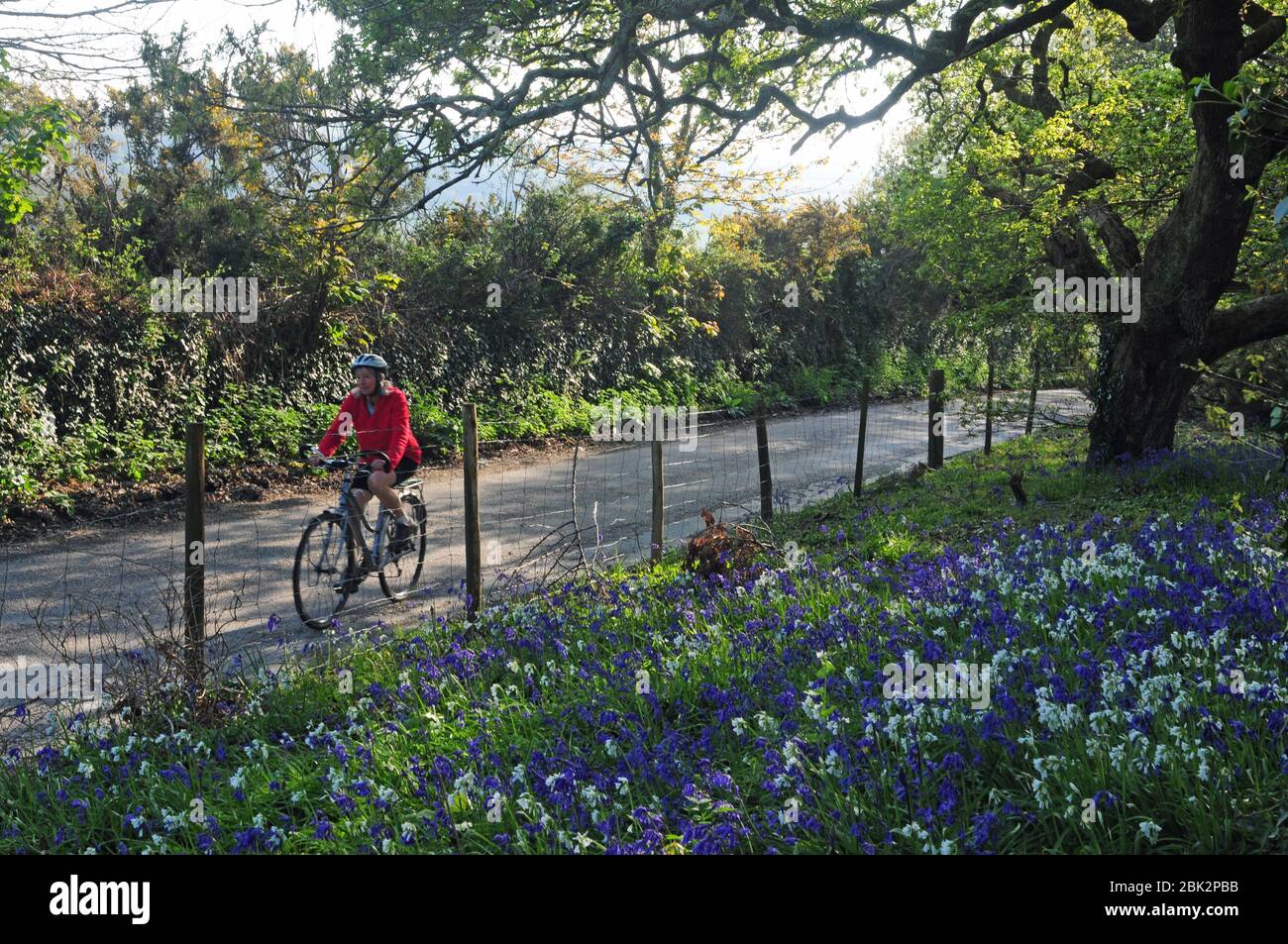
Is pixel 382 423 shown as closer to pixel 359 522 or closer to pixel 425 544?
pixel 359 522

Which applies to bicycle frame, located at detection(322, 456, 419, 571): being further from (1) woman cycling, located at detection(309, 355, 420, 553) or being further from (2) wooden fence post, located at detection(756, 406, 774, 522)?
(2) wooden fence post, located at detection(756, 406, 774, 522)

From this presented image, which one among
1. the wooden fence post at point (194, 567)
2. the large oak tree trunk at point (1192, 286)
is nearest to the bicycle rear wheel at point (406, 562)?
the wooden fence post at point (194, 567)

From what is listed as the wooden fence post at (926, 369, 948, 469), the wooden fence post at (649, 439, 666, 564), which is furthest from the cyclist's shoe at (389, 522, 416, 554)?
the wooden fence post at (926, 369, 948, 469)

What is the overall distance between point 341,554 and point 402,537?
68 centimetres

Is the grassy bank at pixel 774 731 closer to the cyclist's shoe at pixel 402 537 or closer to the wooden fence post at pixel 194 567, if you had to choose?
the wooden fence post at pixel 194 567

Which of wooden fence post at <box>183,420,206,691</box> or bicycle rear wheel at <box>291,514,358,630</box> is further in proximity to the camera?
bicycle rear wheel at <box>291,514,358,630</box>

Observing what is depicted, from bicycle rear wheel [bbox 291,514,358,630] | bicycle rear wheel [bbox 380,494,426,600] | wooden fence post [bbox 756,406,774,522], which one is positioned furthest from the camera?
wooden fence post [bbox 756,406,774,522]

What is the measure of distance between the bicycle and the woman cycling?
2.6 inches

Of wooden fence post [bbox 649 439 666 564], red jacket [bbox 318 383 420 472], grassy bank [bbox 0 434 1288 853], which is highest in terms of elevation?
red jacket [bbox 318 383 420 472]

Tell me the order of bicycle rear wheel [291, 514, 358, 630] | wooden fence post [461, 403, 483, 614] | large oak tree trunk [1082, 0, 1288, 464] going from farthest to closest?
large oak tree trunk [1082, 0, 1288, 464], bicycle rear wheel [291, 514, 358, 630], wooden fence post [461, 403, 483, 614]

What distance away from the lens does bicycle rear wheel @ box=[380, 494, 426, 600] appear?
346 inches

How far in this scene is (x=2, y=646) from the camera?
7355mm

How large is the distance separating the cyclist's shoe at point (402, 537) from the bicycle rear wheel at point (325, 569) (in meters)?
0.53
